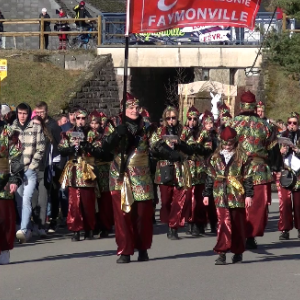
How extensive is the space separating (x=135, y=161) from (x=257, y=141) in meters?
1.85

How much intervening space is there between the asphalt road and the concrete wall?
17.6 meters

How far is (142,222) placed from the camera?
11.1 metres

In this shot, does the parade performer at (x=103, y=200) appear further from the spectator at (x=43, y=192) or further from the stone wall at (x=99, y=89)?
the stone wall at (x=99, y=89)

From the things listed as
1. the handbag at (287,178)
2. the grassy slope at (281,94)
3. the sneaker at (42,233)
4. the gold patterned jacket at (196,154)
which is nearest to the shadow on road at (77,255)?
the sneaker at (42,233)

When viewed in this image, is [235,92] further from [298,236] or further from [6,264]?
[6,264]

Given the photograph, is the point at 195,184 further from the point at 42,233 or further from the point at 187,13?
the point at 187,13

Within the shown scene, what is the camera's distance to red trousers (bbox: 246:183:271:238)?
12328 millimetres

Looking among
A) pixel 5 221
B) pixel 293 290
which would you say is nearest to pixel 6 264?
pixel 5 221

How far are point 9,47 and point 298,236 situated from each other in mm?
22726

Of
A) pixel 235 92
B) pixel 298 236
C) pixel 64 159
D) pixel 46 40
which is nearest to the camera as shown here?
pixel 298 236

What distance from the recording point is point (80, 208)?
13.7 meters

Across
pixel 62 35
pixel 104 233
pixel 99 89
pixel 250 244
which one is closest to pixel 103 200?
pixel 104 233

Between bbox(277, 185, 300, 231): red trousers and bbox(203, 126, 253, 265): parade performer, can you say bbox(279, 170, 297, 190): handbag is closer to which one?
bbox(277, 185, 300, 231): red trousers

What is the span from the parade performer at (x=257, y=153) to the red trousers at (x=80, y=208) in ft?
7.72
